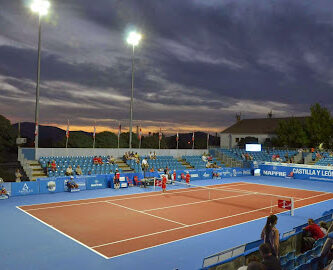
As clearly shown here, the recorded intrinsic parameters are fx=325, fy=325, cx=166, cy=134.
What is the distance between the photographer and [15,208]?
758 inches

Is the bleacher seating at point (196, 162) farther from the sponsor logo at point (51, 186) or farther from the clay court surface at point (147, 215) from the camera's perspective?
the sponsor logo at point (51, 186)

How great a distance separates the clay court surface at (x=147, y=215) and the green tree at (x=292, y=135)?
34953mm

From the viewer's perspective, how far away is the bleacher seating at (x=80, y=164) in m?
28.9

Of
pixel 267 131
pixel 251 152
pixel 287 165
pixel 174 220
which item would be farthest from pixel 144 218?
pixel 267 131

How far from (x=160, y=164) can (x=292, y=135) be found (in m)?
34.4

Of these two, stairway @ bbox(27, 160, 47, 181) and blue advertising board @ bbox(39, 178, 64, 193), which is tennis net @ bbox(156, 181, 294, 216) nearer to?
blue advertising board @ bbox(39, 178, 64, 193)

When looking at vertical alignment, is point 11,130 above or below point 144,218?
above

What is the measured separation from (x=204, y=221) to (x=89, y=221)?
6.04 metres

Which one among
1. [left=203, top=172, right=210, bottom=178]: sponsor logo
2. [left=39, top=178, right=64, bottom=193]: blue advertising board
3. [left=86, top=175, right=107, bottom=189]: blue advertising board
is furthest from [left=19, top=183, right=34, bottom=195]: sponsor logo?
[left=203, top=172, right=210, bottom=178]: sponsor logo

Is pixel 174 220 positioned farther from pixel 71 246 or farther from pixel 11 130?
pixel 11 130

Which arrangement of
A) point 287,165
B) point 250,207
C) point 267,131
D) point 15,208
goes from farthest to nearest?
point 267,131 < point 287,165 < point 250,207 < point 15,208

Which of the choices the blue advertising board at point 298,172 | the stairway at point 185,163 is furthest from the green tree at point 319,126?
the stairway at point 185,163

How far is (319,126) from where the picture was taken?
2280 inches

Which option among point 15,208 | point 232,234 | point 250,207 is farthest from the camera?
point 250,207
